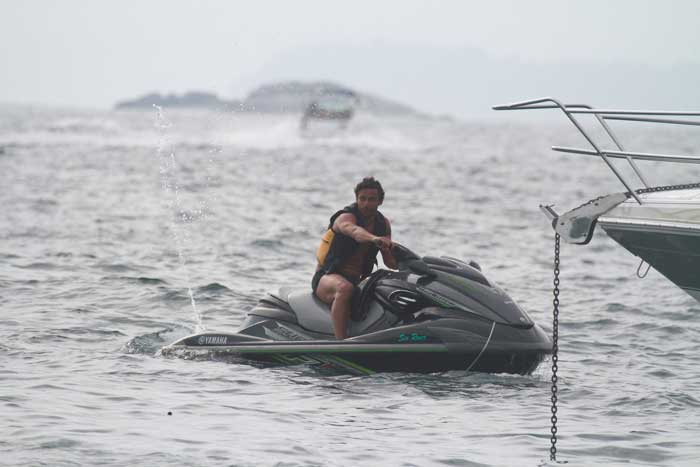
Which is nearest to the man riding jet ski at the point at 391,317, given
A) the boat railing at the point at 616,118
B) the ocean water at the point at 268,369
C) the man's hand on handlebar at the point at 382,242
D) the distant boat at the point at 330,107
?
the man's hand on handlebar at the point at 382,242

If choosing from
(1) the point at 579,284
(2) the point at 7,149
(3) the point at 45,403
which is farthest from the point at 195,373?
(2) the point at 7,149

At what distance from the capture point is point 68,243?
1816cm

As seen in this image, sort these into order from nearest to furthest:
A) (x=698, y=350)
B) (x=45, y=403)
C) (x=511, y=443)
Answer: (x=511, y=443) → (x=45, y=403) → (x=698, y=350)

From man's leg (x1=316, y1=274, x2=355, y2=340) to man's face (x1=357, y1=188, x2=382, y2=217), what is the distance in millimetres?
606

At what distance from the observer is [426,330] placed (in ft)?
29.7

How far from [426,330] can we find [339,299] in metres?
0.75

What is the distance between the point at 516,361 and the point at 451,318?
0.61 m

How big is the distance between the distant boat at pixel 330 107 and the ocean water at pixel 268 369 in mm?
48844

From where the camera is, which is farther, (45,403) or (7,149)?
(7,149)

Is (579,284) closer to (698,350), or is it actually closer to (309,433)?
(698,350)

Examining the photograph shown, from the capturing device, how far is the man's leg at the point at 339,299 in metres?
9.23

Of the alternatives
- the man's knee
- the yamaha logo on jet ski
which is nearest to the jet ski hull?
the man's knee

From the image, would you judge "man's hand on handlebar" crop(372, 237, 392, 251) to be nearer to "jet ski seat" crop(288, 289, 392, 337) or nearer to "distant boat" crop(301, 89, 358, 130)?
"jet ski seat" crop(288, 289, 392, 337)

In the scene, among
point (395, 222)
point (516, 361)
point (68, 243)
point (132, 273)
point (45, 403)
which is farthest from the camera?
point (395, 222)
